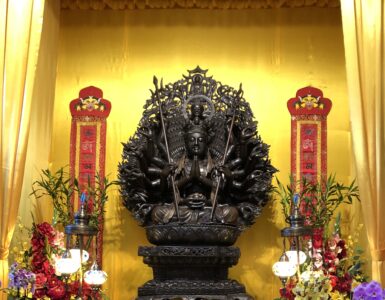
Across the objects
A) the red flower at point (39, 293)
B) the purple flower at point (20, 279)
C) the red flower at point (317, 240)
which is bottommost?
the red flower at point (39, 293)

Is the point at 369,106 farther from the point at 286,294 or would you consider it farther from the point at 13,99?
the point at 13,99

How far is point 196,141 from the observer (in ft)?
21.9

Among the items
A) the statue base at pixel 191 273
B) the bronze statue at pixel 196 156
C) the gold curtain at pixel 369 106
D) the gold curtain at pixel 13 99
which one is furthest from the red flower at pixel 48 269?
the gold curtain at pixel 369 106

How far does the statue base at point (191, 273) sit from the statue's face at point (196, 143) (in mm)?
918

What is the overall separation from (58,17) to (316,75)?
8.07ft

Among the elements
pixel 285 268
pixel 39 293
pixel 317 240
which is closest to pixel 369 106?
pixel 285 268

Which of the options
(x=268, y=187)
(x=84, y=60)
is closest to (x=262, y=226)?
(x=268, y=187)

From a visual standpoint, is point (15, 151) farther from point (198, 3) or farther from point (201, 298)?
point (198, 3)

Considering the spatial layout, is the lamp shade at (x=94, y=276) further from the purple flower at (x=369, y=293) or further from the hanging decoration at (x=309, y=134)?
the purple flower at (x=369, y=293)

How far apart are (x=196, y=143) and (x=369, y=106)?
1797 millimetres

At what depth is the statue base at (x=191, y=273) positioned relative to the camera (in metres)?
6.13

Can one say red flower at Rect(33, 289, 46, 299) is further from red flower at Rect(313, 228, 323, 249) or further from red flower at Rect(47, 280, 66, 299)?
red flower at Rect(313, 228, 323, 249)

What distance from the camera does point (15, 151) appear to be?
5348mm

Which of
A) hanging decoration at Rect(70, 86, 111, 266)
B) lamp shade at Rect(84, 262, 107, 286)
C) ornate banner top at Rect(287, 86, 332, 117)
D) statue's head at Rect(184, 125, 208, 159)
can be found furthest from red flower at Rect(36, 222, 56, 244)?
ornate banner top at Rect(287, 86, 332, 117)
